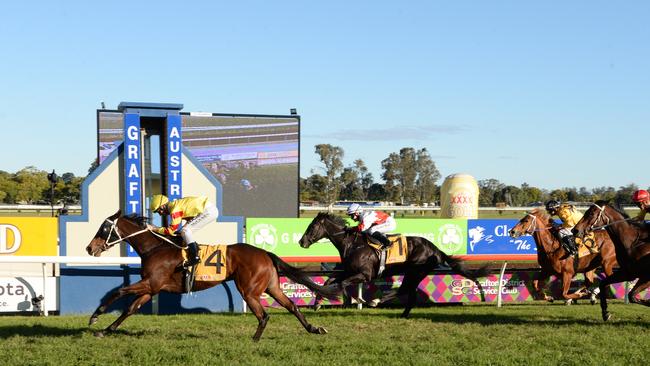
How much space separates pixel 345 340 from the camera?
25.2ft

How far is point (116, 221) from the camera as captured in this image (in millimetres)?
8500

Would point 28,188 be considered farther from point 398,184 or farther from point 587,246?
point 587,246

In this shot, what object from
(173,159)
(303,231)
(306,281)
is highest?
(173,159)

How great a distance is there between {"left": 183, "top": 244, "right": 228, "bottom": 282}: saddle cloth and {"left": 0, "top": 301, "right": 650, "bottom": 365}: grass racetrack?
656 mm

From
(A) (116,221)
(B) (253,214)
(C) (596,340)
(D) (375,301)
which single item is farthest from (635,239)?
(B) (253,214)

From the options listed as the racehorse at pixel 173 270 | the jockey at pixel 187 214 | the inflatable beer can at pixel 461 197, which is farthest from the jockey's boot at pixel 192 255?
the inflatable beer can at pixel 461 197

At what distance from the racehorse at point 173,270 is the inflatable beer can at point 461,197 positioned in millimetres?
20877

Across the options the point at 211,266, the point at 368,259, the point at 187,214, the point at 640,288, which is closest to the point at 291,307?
the point at 211,266

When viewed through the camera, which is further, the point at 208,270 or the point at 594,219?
the point at 594,219

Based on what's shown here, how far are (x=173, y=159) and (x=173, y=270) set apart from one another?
3.85 m

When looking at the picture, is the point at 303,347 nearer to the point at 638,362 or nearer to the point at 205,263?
the point at 205,263

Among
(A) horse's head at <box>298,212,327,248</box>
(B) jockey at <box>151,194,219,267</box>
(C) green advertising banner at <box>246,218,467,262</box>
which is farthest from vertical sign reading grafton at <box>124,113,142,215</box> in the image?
(C) green advertising banner at <box>246,218,467,262</box>

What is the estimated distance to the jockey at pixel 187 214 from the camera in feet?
26.9

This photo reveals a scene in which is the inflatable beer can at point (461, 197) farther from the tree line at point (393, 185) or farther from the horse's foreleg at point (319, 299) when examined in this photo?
the tree line at point (393, 185)
